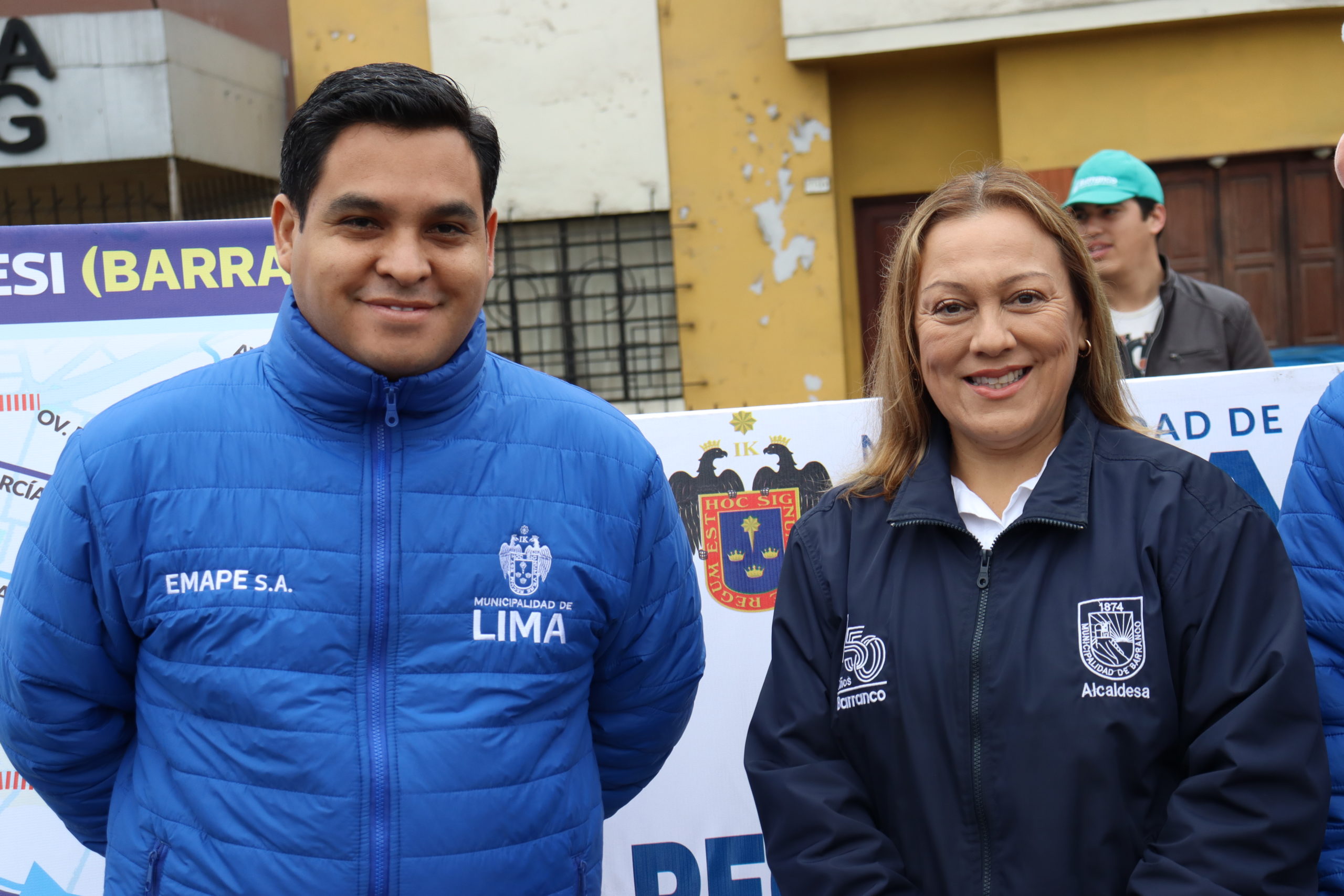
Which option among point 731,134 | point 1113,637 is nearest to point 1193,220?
point 731,134

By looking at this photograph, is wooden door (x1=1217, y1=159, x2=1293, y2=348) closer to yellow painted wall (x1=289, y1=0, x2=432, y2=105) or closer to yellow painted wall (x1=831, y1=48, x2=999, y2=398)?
yellow painted wall (x1=831, y1=48, x2=999, y2=398)

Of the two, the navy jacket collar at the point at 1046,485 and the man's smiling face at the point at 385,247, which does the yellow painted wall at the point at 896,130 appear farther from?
the man's smiling face at the point at 385,247

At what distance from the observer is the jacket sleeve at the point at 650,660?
205 cm

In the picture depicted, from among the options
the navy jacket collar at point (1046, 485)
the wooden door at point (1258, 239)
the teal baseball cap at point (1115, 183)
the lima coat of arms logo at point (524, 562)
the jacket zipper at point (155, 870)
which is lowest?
the jacket zipper at point (155, 870)

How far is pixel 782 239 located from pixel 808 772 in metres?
8.06

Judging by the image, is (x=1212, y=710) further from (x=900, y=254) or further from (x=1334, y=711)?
(x=900, y=254)

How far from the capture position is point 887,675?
1855 millimetres

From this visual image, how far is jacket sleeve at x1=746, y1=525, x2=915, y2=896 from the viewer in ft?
5.85

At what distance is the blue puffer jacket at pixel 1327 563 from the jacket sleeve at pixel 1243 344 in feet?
6.80

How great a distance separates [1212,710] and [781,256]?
8.12 meters

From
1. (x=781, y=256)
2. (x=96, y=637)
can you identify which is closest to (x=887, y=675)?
(x=96, y=637)

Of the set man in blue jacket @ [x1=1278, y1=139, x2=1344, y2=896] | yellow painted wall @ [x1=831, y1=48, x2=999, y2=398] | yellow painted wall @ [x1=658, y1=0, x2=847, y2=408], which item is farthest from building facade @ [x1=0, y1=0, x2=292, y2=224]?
man in blue jacket @ [x1=1278, y1=139, x2=1344, y2=896]

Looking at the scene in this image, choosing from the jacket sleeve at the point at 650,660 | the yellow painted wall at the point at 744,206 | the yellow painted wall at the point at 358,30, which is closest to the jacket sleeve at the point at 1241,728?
the jacket sleeve at the point at 650,660

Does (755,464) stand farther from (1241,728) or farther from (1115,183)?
(1115,183)
